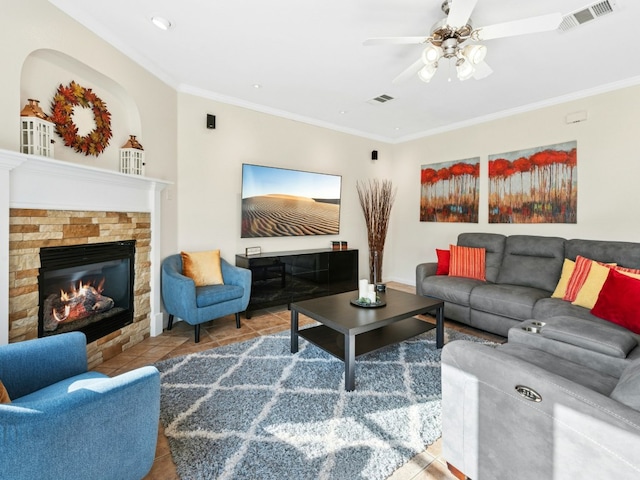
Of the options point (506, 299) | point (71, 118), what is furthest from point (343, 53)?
point (506, 299)

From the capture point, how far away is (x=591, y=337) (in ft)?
5.68

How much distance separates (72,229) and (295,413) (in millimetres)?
2038

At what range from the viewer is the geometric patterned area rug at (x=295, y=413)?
59.8 inches

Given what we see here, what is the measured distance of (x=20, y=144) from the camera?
197 centimetres

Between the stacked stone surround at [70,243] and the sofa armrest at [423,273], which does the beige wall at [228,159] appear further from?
the sofa armrest at [423,273]

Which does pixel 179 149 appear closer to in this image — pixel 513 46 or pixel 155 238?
pixel 155 238

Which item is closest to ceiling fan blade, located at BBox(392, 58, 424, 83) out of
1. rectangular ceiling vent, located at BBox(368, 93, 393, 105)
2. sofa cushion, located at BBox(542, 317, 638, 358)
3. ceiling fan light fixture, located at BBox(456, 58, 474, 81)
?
ceiling fan light fixture, located at BBox(456, 58, 474, 81)

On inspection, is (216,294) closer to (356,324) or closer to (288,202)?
(356,324)

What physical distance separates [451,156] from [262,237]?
3120 mm

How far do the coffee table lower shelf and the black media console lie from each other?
1.27m

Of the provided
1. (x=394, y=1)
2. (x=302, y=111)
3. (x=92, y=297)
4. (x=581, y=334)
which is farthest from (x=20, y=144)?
(x=581, y=334)

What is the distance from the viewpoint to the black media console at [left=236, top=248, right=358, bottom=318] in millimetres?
3838

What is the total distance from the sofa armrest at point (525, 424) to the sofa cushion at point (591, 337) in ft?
2.83

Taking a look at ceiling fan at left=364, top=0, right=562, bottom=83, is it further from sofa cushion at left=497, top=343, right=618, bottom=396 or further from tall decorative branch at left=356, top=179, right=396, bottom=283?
tall decorative branch at left=356, top=179, right=396, bottom=283
